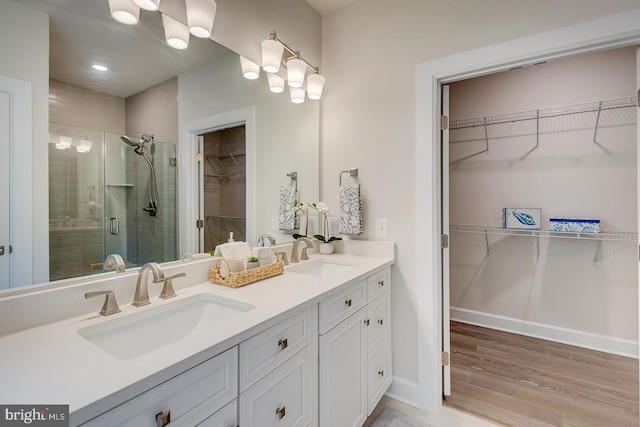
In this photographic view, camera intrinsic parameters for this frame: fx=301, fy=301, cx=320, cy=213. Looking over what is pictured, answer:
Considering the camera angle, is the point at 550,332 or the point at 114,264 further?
the point at 550,332

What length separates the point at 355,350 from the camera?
150 cm

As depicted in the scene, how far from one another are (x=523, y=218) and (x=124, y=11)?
10.2 ft

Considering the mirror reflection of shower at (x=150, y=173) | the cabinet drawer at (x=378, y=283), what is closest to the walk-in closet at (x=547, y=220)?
the cabinet drawer at (x=378, y=283)

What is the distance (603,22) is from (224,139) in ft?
6.23

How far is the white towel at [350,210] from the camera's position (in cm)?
202

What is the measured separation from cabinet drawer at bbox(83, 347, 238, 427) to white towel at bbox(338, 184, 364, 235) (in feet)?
4.22

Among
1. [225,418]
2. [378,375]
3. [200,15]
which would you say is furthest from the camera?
[378,375]

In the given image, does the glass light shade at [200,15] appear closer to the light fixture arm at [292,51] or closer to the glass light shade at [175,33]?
the glass light shade at [175,33]

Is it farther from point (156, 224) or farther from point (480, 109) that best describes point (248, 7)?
point (480, 109)

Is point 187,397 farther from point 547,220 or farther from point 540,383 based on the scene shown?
point 547,220

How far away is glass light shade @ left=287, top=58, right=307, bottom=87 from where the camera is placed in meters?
1.88

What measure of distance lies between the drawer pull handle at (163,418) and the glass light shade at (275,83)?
1.73 metres

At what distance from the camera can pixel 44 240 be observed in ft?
3.22

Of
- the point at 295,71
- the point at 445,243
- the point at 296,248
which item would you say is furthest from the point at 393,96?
the point at 296,248
